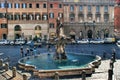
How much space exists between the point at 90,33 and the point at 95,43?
8206mm

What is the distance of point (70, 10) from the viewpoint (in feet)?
232

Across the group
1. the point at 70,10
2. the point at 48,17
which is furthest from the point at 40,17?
the point at 70,10

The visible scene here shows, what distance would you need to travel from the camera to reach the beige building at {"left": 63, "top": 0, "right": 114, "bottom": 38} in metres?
70.4

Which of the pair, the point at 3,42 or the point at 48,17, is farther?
the point at 48,17

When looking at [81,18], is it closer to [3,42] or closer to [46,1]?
[46,1]

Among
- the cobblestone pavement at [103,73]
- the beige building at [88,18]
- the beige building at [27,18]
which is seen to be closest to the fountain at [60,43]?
the cobblestone pavement at [103,73]

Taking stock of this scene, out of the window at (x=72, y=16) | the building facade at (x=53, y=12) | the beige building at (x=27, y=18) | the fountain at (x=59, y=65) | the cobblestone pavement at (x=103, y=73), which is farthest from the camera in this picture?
the window at (x=72, y=16)

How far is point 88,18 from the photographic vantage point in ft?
233

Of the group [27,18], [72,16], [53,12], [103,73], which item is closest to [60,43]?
[103,73]

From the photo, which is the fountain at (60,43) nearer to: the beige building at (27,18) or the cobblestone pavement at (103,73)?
the cobblestone pavement at (103,73)

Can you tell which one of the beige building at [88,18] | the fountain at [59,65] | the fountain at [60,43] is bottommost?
the fountain at [59,65]

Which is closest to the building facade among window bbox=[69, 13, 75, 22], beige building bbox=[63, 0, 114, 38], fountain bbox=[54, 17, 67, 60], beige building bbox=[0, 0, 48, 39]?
beige building bbox=[0, 0, 48, 39]

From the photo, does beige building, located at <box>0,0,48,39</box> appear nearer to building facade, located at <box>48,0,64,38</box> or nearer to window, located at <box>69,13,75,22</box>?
building facade, located at <box>48,0,64,38</box>

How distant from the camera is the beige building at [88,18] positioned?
2773 inches
